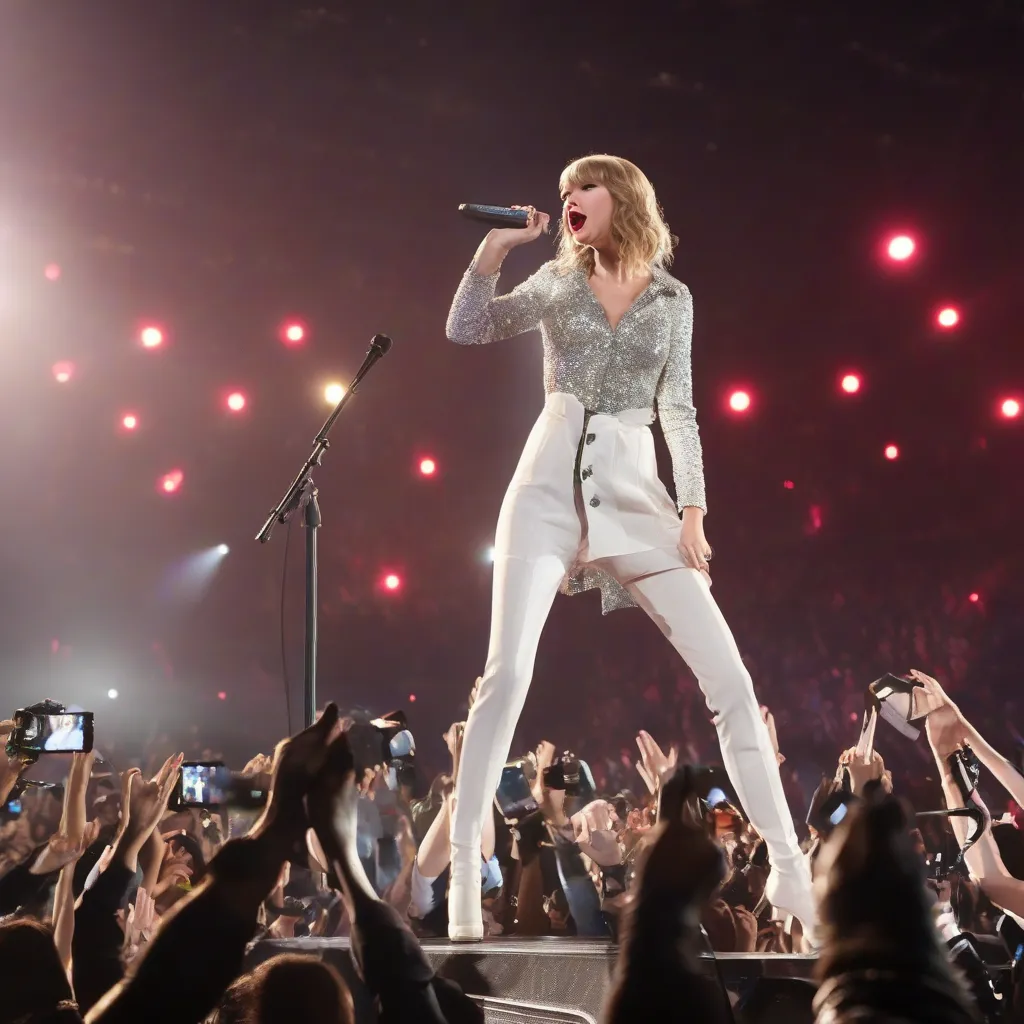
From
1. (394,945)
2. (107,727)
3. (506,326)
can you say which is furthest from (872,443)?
(107,727)

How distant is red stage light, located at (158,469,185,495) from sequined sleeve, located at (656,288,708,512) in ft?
13.2

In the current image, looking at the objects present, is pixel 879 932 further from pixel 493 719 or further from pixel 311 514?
pixel 311 514

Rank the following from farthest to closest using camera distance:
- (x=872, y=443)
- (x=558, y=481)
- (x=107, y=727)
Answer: (x=107, y=727)
(x=872, y=443)
(x=558, y=481)

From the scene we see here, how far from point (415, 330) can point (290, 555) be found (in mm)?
1587

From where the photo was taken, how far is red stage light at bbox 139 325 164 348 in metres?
5.16

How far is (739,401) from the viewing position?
5062 millimetres

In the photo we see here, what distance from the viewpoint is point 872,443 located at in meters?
4.78

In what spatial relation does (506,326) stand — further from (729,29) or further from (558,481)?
(729,29)

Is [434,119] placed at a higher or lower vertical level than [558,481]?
higher

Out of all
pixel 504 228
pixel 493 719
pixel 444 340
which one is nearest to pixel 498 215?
pixel 504 228

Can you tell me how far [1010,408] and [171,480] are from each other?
4.63 metres

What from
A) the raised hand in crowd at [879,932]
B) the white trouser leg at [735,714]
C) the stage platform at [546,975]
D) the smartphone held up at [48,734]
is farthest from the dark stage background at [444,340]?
the raised hand in crowd at [879,932]

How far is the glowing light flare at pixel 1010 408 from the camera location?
4.55 m

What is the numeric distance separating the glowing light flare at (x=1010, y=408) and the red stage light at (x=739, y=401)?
1244 millimetres
